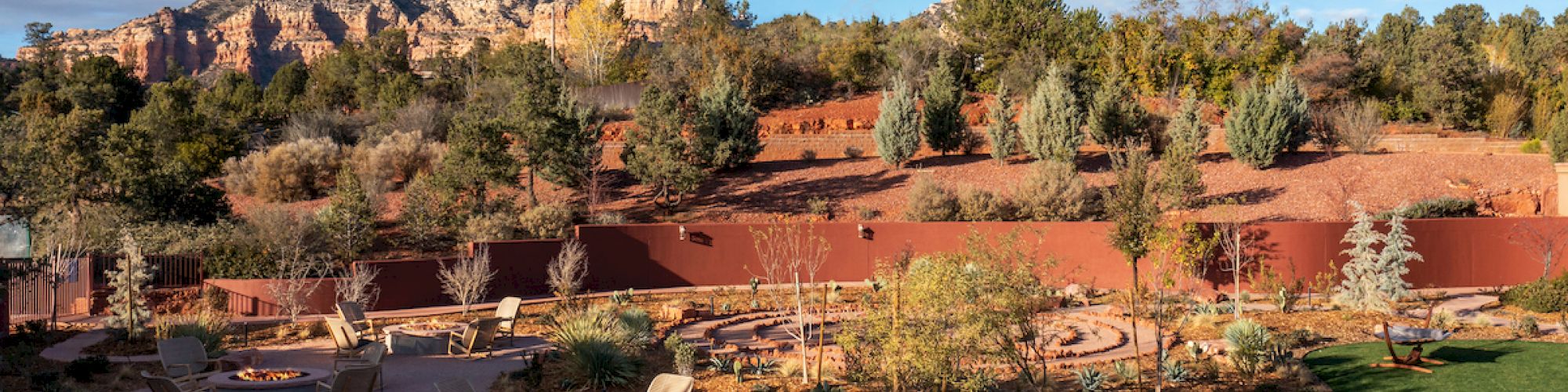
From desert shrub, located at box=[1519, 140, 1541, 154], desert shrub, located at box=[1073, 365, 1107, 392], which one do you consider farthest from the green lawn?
desert shrub, located at box=[1519, 140, 1541, 154]

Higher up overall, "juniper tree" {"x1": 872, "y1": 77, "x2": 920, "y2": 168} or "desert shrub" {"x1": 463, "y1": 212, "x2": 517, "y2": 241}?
"juniper tree" {"x1": 872, "y1": 77, "x2": 920, "y2": 168}

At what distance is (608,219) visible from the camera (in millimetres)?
27484

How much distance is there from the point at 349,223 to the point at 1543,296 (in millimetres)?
21874

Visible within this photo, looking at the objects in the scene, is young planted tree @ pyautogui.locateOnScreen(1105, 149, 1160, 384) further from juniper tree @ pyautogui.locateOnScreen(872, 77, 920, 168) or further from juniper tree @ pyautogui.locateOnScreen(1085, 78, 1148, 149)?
juniper tree @ pyautogui.locateOnScreen(1085, 78, 1148, 149)

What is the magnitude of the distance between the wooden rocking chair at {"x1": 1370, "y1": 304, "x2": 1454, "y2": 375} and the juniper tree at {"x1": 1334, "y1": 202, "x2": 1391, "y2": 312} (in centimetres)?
337

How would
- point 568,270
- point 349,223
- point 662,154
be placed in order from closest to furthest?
point 568,270, point 349,223, point 662,154

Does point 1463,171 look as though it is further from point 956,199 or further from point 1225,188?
point 956,199

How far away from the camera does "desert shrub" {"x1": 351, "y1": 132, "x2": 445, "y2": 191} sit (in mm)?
33781

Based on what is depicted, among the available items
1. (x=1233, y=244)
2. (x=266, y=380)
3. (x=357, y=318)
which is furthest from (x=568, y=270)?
(x=1233, y=244)

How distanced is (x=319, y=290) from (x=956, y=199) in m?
14.3

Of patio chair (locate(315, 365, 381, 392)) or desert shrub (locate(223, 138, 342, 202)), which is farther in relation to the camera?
desert shrub (locate(223, 138, 342, 202))

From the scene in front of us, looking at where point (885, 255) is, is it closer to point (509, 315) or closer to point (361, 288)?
point (509, 315)

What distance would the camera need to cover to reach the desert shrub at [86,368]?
12.4 m

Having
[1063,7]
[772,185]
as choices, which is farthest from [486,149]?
[1063,7]
